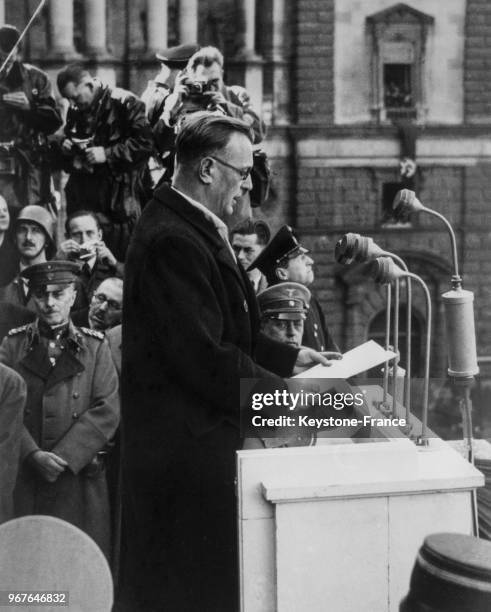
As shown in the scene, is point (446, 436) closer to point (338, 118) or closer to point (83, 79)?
point (338, 118)

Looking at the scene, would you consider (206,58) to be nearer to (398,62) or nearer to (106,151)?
(106,151)

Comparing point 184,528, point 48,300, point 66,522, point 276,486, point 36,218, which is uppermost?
point 36,218

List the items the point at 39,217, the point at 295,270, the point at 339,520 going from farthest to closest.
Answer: the point at 39,217, the point at 295,270, the point at 339,520

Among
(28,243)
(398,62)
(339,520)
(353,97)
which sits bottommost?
(339,520)

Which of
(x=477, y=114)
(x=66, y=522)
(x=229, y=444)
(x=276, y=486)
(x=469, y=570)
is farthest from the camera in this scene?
(x=477, y=114)

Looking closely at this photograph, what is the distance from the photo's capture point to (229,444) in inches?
104

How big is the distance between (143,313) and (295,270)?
1231 mm

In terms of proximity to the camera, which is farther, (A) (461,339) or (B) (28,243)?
(B) (28,243)

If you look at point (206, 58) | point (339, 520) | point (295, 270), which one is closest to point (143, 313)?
point (339, 520)

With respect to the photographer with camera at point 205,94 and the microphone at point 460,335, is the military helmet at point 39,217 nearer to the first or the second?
the photographer with camera at point 205,94

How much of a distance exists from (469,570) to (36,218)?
2361mm

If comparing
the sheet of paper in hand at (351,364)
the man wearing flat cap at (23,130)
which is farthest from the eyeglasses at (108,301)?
the sheet of paper in hand at (351,364)

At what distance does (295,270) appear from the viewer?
364 centimetres

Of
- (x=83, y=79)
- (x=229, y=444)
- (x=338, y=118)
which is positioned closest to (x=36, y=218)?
(x=83, y=79)
